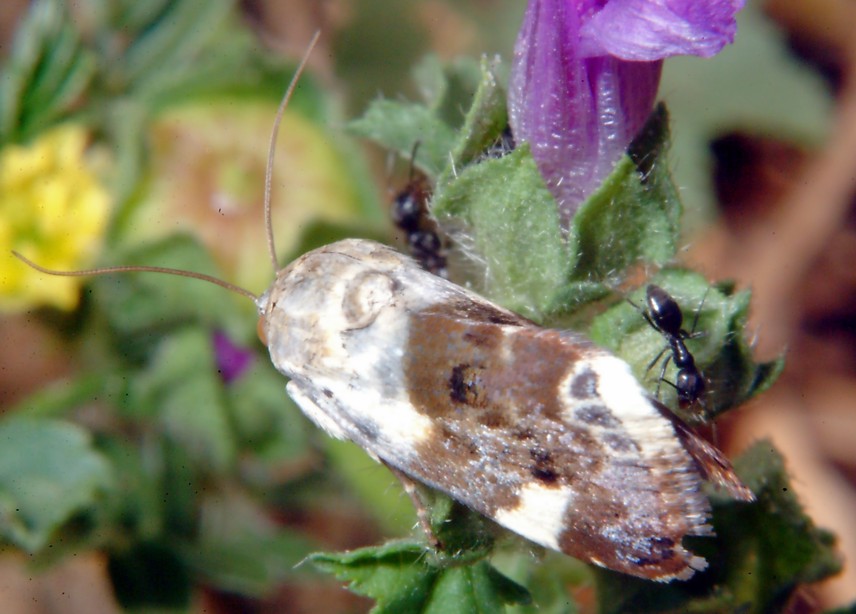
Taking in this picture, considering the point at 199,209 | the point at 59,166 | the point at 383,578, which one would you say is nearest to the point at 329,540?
the point at 199,209

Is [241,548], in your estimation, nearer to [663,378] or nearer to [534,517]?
[534,517]

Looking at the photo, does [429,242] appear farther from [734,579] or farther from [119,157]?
[119,157]

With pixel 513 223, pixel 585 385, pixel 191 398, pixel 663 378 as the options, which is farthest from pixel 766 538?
pixel 191 398

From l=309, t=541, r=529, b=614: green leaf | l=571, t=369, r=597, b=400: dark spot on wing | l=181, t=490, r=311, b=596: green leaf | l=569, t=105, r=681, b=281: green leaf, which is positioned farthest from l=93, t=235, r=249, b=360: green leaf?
l=571, t=369, r=597, b=400: dark spot on wing

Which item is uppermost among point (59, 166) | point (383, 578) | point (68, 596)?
point (383, 578)

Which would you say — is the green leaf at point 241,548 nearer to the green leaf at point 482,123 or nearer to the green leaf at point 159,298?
the green leaf at point 159,298

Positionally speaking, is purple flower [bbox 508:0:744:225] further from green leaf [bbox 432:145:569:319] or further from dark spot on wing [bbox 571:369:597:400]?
dark spot on wing [bbox 571:369:597:400]
